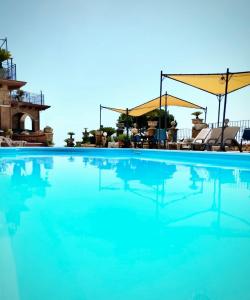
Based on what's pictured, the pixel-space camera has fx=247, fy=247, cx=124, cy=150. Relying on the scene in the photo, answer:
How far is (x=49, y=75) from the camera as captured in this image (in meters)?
18.9

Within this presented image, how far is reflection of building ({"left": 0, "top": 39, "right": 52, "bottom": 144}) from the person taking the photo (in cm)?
1814

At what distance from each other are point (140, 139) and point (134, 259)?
1163 cm

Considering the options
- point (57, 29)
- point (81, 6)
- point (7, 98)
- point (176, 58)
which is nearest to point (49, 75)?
point (7, 98)

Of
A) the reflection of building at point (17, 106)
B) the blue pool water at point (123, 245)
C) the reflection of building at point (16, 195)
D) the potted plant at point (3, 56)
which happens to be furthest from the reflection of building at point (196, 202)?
the potted plant at point (3, 56)

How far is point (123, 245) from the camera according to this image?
70.2 inches

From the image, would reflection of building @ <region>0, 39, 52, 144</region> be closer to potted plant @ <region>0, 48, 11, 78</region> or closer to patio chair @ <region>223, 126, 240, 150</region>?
potted plant @ <region>0, 48, 11, 78</region>

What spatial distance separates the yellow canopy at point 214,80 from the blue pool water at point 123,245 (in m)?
5.55

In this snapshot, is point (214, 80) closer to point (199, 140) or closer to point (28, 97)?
point (199, 140)

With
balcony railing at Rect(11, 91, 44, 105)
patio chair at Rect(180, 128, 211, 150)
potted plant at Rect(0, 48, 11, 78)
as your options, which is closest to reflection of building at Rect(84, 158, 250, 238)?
patio chair at Rect(180, 128, 211, 150)

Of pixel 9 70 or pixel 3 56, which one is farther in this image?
pixel 9 70

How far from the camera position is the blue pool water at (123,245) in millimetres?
1247

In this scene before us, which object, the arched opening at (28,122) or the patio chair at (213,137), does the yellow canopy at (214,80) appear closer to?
Answer: the patio chair at (213,137)

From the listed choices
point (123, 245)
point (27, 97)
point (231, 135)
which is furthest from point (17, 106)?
point (123, 245)

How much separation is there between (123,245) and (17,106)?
2467 cm
